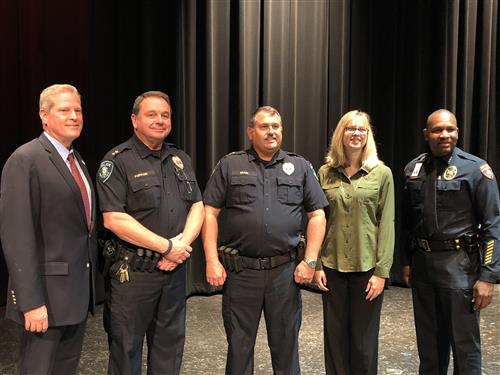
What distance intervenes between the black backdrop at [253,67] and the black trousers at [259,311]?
86.4 inches

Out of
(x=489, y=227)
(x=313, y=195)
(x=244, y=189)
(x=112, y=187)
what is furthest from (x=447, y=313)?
(x=112, y=187)

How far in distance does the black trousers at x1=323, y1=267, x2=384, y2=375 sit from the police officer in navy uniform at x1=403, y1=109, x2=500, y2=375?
0.29 metres

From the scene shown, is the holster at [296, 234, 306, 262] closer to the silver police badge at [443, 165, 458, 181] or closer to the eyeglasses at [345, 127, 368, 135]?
the eyeglasses at [345, 127, 368, 135]

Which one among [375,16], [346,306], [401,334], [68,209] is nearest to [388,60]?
[375,16]

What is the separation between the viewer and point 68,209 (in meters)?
2.01

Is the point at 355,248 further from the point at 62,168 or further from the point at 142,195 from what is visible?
the point at 62,168

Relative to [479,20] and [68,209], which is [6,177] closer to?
[68,209]

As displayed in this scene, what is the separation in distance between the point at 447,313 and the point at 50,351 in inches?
71.2

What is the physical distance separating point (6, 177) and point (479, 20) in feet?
15.7

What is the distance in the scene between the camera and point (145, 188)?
229 centimetres

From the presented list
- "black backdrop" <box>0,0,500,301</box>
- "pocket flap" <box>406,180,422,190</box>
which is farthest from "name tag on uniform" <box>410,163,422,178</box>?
"black backdrop" <box>0,0,500,301</box>

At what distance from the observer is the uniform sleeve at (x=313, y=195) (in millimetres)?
2496

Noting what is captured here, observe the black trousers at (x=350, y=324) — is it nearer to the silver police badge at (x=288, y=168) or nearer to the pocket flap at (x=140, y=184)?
the silver police badge at (x=288, y=168)

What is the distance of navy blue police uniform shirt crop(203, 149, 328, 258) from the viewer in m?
2.40
